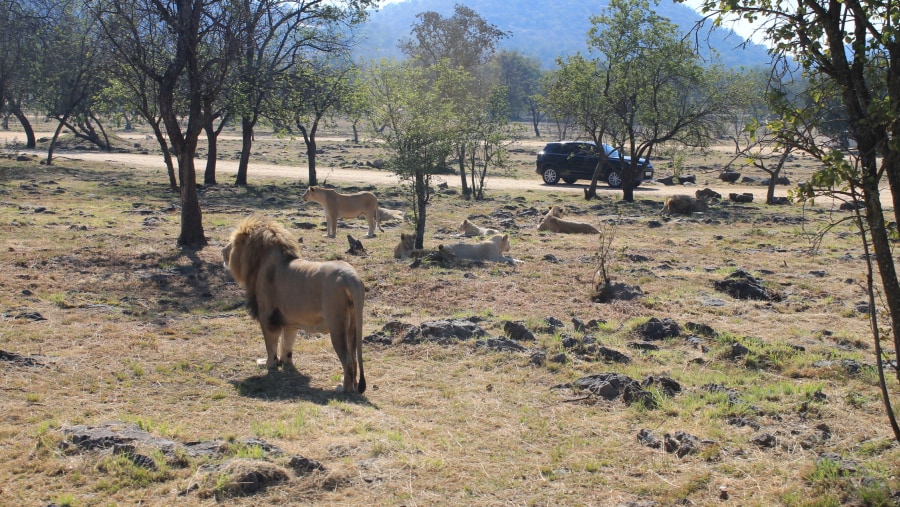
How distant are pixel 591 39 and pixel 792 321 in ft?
61.5

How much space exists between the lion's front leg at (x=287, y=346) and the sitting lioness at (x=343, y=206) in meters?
10.1

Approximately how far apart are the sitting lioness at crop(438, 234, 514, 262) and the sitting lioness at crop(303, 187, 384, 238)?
3.99m

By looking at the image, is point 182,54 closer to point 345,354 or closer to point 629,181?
point 345,354

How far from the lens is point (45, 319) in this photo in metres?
9.93

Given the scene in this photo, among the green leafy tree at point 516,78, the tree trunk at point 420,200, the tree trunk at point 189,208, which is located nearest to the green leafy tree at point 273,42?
the tree trunk at point 189,208

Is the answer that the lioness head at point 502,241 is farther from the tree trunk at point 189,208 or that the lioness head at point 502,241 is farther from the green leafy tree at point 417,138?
the tree trunk at point 189,208

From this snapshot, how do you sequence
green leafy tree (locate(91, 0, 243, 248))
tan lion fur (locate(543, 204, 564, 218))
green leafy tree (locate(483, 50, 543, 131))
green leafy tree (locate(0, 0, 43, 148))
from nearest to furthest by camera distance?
green leafy tree (locate(91, 0, 243, 248)) < tan lion fur (locate(543, 204, 564, 218)) < green leafy tree (locate(0, 0, 43, 148)) < green leafy tree (locate(483, 50, 543, 131))

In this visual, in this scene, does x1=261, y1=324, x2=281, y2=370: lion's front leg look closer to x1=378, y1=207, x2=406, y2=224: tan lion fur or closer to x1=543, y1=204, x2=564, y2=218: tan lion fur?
x1=543, y1=204, x2=564, y2=218: tan lion fur

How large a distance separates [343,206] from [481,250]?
195 inches

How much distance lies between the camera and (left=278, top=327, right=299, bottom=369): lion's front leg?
8477mm

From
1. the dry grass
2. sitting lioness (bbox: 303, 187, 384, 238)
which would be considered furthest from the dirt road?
the dry grass

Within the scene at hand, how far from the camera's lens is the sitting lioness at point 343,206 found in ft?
62.2

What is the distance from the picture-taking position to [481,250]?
15.7 metres

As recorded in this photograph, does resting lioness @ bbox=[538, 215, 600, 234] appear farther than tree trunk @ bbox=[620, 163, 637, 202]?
No
